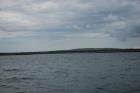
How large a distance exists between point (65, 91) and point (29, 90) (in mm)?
4206

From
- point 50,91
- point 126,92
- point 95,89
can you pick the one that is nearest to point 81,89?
point 95,89

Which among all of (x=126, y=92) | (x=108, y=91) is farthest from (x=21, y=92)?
(x=126, y=92)

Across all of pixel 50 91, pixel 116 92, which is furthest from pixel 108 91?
pixel 50 91

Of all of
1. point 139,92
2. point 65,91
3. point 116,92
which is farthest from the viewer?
point 65,91

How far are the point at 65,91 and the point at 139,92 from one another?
305 inches

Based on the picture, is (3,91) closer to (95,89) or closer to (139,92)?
(95,89)

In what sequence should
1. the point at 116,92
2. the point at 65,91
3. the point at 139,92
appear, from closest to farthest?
the point at 139,92
the point at 116,92
the point at 65,91

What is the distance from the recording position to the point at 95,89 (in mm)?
26391

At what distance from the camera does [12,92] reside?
26062 millimetres

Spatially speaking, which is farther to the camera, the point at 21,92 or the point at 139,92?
the point at 21,92

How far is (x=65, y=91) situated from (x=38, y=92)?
9.49 feet

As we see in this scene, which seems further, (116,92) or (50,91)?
(50,91)

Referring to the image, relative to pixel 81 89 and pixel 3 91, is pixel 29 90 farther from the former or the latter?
pixel 81 89

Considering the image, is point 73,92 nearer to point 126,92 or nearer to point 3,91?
point 126,92
